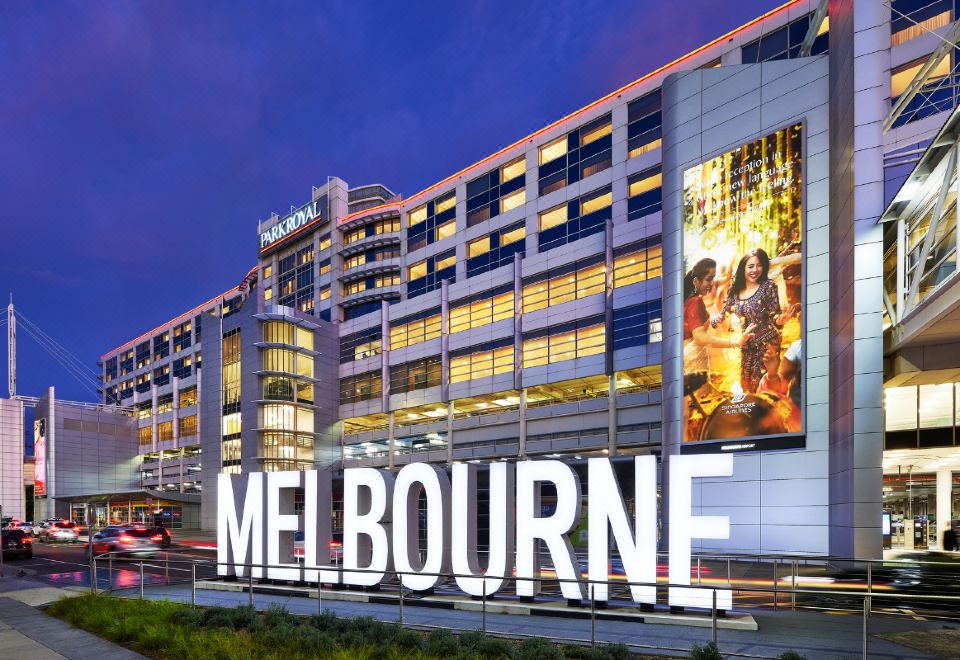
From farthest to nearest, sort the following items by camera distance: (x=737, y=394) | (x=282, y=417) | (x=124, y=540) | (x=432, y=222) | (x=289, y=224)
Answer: (x=289, y=224)
(x=282, y=417)
(x=432, y=222)
(x=124, y=540)
(x=737, y=394)

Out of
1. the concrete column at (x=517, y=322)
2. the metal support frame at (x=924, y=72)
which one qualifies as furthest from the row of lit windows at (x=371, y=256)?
the metal support frame at (x=924, y=72)

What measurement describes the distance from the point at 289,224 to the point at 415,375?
112ft

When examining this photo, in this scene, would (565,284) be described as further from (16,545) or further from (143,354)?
(143,354)

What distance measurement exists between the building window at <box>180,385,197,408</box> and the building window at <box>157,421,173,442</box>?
4.90 m

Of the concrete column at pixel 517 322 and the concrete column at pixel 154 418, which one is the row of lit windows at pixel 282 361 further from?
the concrete column at pixel 154 418

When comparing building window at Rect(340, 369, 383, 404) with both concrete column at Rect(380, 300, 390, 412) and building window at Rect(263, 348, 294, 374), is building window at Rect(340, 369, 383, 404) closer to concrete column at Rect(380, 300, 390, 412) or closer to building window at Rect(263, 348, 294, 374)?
concrete column at Rect(380, 300, 390, 412)

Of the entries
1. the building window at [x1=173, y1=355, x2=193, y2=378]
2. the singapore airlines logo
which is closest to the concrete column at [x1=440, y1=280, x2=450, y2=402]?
the singapore airlines logo

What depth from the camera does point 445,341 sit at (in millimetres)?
64250

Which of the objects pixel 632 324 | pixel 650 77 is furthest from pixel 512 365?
pixel 650 77

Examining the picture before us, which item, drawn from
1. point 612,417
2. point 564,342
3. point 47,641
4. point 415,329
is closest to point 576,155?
point 564,342

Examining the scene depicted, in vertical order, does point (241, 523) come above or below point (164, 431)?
above

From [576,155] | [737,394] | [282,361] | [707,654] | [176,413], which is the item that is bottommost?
[176,413]

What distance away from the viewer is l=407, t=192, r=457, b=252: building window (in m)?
68.4

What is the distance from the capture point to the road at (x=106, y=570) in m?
23.5
